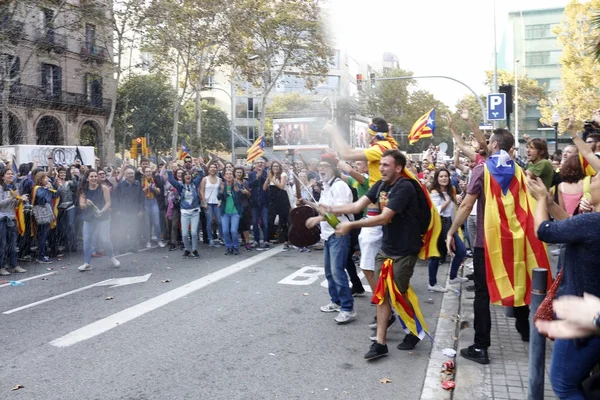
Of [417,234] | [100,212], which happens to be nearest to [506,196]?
[417,234]

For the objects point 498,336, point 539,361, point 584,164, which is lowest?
point 498,336

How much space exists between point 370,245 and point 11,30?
Answer: 18.3 meters

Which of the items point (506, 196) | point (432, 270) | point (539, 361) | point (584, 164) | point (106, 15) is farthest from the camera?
point (106, 15)

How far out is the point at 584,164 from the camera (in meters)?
5.87

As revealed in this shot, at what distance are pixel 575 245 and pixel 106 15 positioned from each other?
24.1 meters

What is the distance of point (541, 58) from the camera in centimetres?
6488

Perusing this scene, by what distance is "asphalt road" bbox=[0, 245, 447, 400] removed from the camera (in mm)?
4199

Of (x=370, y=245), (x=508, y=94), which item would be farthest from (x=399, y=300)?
(x=508, y=94)

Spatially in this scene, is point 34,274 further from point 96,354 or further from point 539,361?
point 539,361

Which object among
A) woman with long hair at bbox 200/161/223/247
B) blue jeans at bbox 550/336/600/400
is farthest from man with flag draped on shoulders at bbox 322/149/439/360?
woman with long hair at bbox 200/161/223/247

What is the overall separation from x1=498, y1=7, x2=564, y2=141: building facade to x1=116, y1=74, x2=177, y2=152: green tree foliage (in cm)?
4132

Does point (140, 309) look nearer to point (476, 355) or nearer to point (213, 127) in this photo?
point (476, 355)

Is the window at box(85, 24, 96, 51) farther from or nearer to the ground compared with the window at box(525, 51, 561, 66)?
nearer to the ground

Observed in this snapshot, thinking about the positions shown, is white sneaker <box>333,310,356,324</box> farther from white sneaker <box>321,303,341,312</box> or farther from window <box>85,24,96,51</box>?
window <box>85,24,96,51</box>
